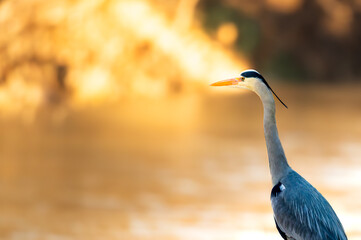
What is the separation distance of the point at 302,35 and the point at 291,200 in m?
9.81

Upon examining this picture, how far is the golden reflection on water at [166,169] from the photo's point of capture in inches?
182

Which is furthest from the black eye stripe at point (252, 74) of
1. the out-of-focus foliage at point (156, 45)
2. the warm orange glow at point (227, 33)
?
the warm orange glow at point (227, 33)

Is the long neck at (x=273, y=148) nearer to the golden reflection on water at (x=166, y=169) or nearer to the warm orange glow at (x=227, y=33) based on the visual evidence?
the golden reflection on water at (x=166, y=169)

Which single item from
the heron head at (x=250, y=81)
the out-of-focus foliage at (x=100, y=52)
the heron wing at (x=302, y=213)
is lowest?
the heron wing at (x=302, y=213)

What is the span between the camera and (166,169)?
5984 mm

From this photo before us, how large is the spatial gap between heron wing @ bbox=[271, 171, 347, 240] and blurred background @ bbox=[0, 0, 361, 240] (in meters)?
1.86

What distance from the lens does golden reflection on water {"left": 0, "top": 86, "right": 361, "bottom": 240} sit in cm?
463

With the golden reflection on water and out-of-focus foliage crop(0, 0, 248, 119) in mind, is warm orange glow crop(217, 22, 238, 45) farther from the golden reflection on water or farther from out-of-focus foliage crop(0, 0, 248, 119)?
the golden reflection on water

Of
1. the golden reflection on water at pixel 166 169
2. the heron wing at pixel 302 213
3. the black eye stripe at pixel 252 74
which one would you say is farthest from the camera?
the golden reflection on water at pixel 166 169

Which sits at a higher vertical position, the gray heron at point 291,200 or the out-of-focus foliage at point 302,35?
the out-of-focus foliage at point 302,35

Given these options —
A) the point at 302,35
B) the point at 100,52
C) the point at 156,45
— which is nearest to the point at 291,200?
the point at 100,52

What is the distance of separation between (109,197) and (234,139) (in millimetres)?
2133

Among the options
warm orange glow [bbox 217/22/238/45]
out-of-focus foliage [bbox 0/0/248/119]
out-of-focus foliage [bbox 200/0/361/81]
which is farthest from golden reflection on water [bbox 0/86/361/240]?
out-of-focus foliage [bbox 200/0/361/81]

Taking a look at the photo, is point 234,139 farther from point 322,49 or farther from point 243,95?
point 322,49
